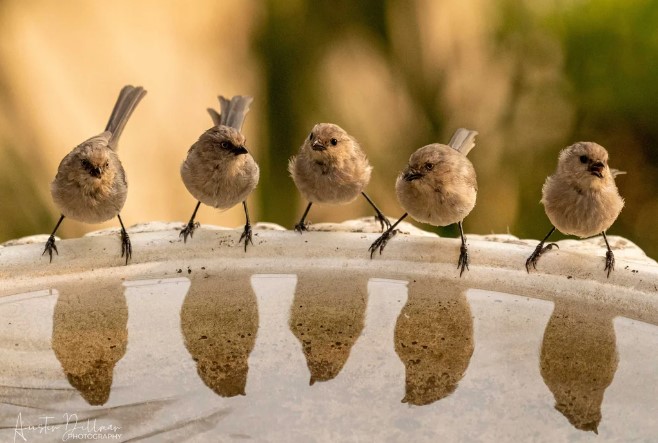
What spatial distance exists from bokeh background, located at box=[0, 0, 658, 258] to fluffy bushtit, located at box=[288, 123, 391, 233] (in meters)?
1.03

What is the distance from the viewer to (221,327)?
2.78 metres

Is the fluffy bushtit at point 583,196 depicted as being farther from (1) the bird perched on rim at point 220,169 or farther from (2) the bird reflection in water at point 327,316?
(1) the bird perched on rim at point 220,169

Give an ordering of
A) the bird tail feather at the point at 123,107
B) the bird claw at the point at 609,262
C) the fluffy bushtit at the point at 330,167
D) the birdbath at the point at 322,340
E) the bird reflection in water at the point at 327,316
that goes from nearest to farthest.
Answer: the birdbath at the point at 322,340
the bird reflection in water at the point at 327,316
the bird claw at the point at 609,262
the fluffy bushtit at the point at 330,167
the bird tail feather at the point at 123,107

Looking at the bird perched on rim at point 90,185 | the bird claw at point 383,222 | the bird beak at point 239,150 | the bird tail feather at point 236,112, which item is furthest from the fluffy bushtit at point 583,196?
the bird perched on rim at point 90,185

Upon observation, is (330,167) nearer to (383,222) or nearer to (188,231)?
(383,222)

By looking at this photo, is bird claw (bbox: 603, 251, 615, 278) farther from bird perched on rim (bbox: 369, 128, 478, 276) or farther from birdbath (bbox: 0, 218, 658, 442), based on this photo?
bird perched on rim (bbox: 369, 128, 478, 276)

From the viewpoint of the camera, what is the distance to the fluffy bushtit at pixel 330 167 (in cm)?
338

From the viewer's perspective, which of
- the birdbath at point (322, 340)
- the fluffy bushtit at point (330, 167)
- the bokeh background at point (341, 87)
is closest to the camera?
the birdbath at point (322, 340)

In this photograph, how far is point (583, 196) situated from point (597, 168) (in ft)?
0.37

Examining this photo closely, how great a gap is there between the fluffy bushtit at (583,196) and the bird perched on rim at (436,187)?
0.32 meters

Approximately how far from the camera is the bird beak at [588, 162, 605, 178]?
9.67 feet

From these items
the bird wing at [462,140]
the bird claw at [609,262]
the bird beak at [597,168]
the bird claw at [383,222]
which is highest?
the bird beak at [597,168]

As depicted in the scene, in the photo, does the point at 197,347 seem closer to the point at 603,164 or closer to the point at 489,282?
the point at 489,282

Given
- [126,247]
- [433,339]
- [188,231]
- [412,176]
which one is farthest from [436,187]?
[126,247]
